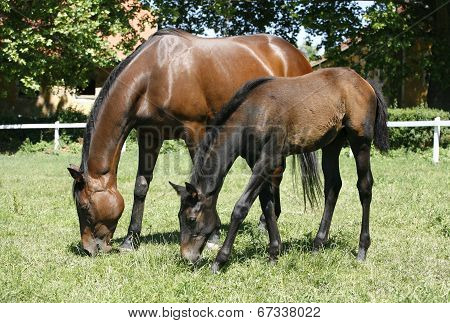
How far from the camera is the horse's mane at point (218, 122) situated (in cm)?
482

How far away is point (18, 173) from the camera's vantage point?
12.7 metres

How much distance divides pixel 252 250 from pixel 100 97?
91.2 inches

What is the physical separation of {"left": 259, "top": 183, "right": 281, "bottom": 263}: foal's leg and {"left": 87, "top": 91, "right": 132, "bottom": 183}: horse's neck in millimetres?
1657

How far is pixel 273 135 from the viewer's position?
4.89m

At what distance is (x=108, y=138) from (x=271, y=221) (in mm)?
1952

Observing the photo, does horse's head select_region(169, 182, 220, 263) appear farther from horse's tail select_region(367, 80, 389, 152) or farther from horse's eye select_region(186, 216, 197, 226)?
horse's tail select_region(367, 80, 389, 152)

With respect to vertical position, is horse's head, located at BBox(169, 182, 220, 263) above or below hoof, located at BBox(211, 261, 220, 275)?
above

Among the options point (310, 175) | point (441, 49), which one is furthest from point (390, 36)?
point (310, 175)

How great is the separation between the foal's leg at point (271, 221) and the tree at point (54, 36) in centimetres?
1418

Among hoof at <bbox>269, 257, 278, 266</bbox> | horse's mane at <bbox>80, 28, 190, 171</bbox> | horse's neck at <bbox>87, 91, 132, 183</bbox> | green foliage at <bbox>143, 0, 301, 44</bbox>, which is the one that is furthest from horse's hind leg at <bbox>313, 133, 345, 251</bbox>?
green foliage at <bbox>143, 0, 301, 44</bbox>

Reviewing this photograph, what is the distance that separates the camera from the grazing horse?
4.78 m

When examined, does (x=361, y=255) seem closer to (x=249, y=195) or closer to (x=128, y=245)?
(x=249, y=195)

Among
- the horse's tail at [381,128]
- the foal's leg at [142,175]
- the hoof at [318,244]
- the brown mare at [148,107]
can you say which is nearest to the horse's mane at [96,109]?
the brown mare at [148,107]

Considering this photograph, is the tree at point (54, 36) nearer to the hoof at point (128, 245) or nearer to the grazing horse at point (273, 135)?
the hoof at point (128, 245)
